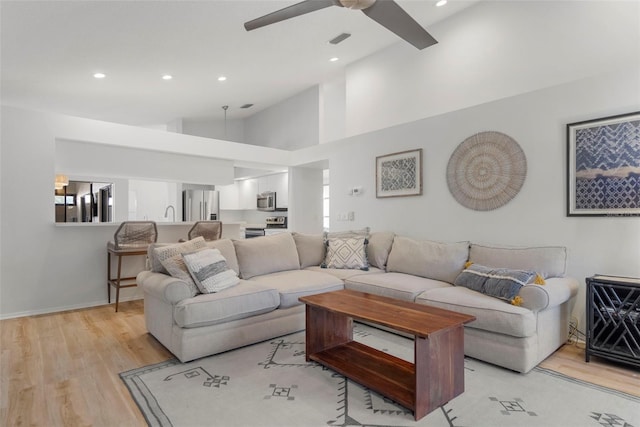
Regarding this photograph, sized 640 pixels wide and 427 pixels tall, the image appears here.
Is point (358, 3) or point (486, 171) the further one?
point (486, 171)

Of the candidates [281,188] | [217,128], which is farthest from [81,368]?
[217,128]

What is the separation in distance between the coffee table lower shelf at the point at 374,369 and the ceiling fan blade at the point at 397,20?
228 centimetres

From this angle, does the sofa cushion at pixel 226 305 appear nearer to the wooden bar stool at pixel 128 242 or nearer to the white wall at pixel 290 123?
the wooden bar stool at pixel 128 242

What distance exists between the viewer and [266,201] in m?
7.39

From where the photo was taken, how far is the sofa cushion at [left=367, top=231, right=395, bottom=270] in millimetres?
4059

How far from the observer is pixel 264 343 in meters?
2.94

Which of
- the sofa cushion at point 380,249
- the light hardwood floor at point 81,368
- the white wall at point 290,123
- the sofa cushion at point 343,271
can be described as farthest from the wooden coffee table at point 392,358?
the white wall at point 290,123

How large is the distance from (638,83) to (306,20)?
3.23 m

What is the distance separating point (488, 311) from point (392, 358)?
2.53 feet

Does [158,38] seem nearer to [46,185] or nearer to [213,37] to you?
[213,37]

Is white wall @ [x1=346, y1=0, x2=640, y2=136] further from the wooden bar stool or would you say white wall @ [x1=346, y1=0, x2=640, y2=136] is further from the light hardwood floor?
the wooden bar stool

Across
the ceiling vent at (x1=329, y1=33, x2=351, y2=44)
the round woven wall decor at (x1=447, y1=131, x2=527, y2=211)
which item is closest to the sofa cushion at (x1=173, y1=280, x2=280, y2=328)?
the round woven wall decor at (x1=447, y1=131, x2=527, y2=211)

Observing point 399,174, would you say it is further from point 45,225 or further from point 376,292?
point 45,225

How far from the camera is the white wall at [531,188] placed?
2814 mm
